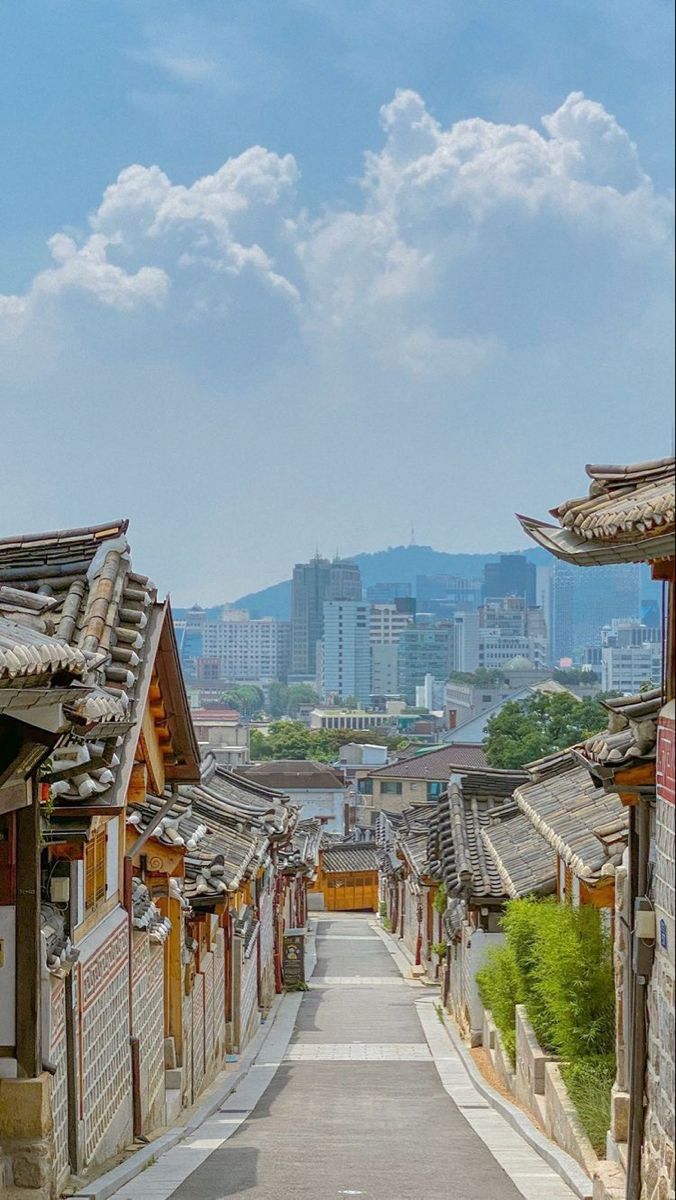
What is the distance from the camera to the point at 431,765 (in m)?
102

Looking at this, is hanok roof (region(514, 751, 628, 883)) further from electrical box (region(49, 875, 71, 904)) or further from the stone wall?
electrical box (region(49, 875, 71, 904))

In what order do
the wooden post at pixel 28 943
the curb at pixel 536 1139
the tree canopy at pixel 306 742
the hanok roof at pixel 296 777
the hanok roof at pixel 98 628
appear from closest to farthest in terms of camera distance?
the wooden post at pixel 28 943 < the hanok roof at pixel 98 628 < the curb at pixel 536 1139 < the hanok roof at pixel 296 777 < the tree canopy at pixel 306 742

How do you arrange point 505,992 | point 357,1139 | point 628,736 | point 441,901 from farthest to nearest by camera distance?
point 441,901 < point 505,992 < point 357,1139 < point 628,736

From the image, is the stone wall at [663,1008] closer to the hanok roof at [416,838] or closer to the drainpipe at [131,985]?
the drainpipe at [131,985]

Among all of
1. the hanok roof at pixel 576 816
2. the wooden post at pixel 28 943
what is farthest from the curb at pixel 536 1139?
the wooden post at pixel 28 943

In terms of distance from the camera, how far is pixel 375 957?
5841 cm

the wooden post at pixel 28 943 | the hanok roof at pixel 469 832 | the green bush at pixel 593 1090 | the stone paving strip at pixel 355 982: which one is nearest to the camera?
the wooden post at pixel 28 943

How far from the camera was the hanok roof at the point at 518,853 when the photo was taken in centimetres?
2495

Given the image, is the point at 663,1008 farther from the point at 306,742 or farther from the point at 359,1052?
the point at 306,742

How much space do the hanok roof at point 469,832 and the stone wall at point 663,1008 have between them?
58.1 ft

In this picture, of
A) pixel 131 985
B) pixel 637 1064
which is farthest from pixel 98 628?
pixel 637 1064

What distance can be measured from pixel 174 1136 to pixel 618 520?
12.3m

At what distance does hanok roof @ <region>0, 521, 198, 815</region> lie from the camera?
1323 centimetres

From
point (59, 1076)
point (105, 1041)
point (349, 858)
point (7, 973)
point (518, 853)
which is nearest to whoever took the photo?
point (7, 973)
